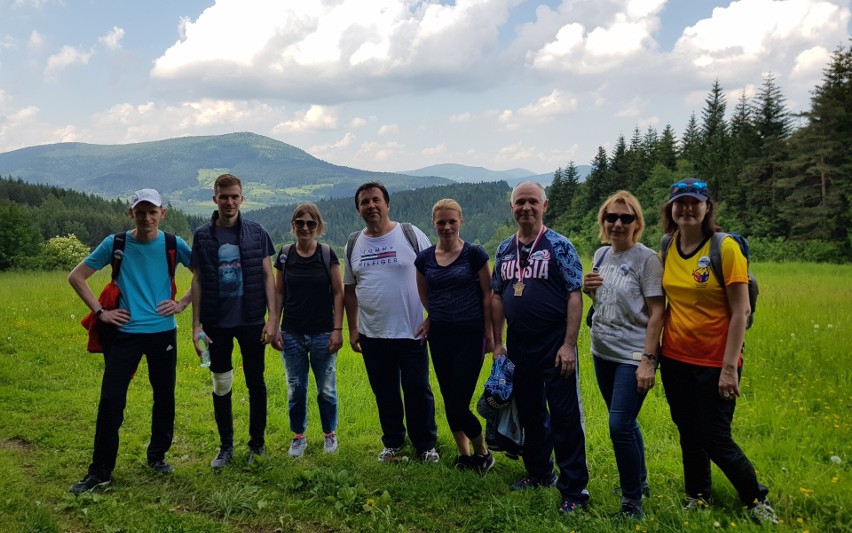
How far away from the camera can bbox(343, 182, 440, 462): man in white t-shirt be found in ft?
16.3

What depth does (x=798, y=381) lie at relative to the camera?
287 inches

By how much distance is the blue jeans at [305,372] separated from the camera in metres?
5.30

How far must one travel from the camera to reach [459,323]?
15.1ft

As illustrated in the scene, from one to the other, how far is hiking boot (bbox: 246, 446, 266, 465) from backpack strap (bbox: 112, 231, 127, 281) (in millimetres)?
2059

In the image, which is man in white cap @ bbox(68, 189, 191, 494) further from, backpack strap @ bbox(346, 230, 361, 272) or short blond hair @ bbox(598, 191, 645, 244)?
short blond hair @ bbox(598, 191, 645, 244)

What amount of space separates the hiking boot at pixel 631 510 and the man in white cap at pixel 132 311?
155 inches

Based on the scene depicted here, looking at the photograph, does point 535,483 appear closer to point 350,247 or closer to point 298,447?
point 298,447

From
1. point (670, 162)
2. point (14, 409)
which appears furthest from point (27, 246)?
point (670, 162)

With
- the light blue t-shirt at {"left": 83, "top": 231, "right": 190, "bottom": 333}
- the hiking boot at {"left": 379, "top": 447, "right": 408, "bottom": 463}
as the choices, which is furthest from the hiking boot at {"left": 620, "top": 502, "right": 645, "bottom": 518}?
the light blue t-shirt at {"left": 83, "top": 231, "right": 190, "bottom": 333}

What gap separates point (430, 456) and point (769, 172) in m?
47.1

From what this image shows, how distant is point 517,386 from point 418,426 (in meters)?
1.31

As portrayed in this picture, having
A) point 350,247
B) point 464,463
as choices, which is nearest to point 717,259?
point 464,463

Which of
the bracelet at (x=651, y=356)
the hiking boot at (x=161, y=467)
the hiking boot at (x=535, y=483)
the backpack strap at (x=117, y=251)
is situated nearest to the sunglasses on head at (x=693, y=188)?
the bracelet at (x=651, y=356)

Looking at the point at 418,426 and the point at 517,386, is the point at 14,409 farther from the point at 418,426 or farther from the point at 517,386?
the point at 517,386
